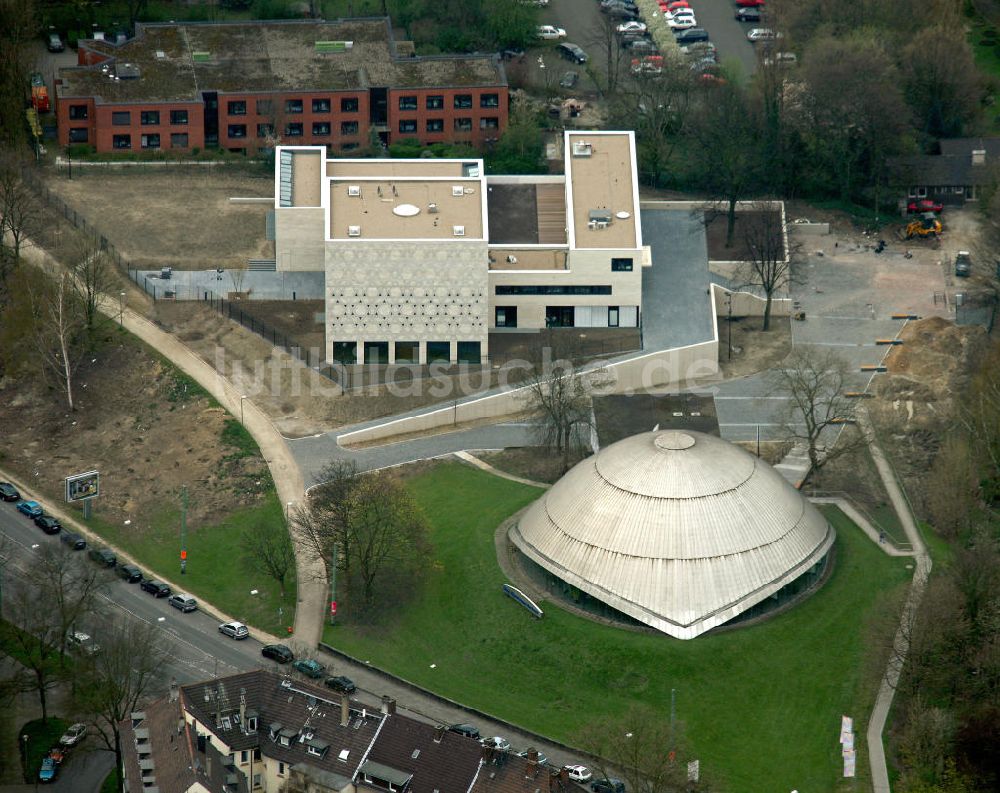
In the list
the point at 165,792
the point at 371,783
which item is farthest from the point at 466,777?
the point at 165,792

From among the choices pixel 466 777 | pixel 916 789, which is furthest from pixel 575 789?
pixel 916 789

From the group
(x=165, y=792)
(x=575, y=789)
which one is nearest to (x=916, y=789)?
(x=575, y=789)

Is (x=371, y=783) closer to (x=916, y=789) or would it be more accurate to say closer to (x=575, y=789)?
(x=575, y=789)

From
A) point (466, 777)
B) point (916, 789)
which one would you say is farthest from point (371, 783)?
point (916, 789)

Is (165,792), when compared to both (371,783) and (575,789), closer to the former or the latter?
(371,783)

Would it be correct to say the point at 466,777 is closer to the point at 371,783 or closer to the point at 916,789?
the point at 371,783

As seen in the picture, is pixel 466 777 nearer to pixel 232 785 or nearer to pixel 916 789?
pixel 232 785
